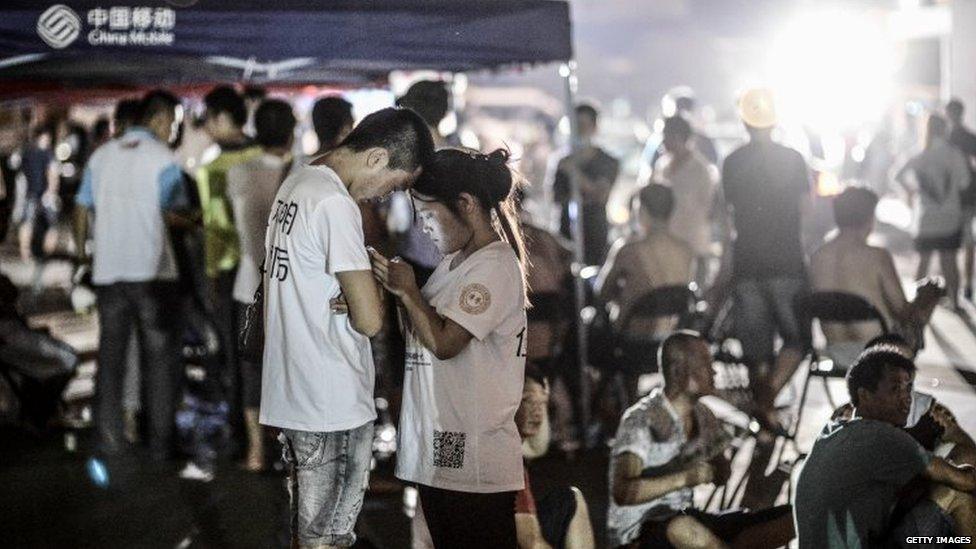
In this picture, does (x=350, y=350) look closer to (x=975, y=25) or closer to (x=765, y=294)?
(x=765, y=294)

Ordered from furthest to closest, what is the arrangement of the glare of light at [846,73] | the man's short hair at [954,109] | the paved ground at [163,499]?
the glare of light at [846,73]
the man's short hair at [954,109]
the paved ground at [163,499]

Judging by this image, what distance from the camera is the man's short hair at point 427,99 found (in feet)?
20.2

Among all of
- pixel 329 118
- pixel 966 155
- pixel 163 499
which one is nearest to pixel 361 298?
A: pixel 329 118

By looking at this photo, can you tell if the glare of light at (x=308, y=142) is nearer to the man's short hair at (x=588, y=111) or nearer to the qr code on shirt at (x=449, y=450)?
the man's short hair at (x=588, y=111)

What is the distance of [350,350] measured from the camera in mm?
4320

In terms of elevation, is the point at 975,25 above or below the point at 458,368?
above

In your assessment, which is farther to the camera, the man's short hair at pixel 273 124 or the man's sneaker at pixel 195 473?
the man's sneaker at pixel 195 473

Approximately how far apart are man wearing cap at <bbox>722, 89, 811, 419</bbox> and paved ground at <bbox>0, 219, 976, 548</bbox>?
0.54 meters

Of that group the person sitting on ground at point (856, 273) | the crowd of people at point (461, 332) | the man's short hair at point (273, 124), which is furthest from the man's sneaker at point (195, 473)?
the person sitting on ground at point (856, 273)

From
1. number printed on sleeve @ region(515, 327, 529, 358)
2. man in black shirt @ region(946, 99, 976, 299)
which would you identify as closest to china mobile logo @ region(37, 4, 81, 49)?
number printed on sleeve @ region(515, 327, 529, 358)

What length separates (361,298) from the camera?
163 inches

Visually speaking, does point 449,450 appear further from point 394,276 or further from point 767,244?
point 767,244

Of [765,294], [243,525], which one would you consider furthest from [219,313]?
[765,294]

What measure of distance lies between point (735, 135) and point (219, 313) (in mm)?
22107
